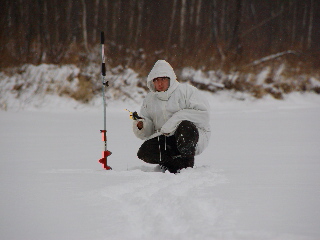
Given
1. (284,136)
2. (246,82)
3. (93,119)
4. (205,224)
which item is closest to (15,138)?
(93,119)

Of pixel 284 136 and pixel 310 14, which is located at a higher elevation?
pixel 310 14

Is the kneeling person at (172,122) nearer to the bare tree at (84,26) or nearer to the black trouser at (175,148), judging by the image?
the black trouser at (175,148)

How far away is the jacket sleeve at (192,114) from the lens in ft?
11.3

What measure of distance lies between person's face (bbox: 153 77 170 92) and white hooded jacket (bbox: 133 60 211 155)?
0.15 ft

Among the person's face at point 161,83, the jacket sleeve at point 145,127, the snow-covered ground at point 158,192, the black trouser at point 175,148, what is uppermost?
the person's face at point 161,83

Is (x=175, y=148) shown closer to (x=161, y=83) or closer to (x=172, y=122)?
(x=172, y=122)

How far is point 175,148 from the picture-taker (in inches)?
144

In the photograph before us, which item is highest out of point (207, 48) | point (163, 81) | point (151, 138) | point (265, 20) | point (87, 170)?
point (265, 20)

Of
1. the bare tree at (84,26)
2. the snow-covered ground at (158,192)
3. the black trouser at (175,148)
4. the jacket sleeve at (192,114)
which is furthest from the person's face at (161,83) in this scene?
the bare tree at (84,26)

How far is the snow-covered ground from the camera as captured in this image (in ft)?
6.84

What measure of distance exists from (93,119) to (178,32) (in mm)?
5822

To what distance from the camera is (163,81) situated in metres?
3.60

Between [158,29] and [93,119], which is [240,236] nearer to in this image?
[93,119]

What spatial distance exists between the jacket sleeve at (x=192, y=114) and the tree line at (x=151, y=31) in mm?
9141
